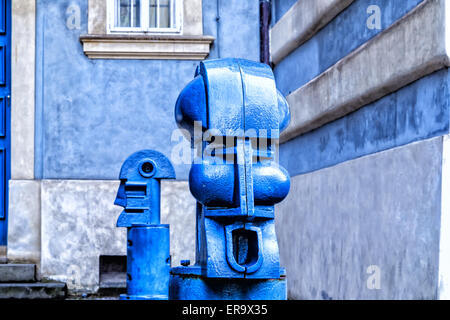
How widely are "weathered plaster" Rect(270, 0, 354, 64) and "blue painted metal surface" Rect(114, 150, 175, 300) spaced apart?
253 cm

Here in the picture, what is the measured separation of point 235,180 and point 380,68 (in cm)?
261

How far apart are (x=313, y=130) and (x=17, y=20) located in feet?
11.8

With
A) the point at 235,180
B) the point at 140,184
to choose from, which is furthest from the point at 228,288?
the point at 140,184

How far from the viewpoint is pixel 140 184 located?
15.5 ft

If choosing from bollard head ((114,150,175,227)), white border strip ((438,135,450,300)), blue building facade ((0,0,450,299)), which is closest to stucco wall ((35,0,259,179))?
blue building facade ((0,0,450,299))

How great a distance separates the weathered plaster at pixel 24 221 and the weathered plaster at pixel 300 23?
3050mm

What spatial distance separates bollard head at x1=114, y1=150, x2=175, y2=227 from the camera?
470cm

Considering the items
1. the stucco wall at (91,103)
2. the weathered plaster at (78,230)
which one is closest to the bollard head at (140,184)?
the weathered plaster at (78,230)

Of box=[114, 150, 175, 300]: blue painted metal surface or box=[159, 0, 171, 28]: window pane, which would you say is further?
box=[159, 0, 171, 28]: window pane

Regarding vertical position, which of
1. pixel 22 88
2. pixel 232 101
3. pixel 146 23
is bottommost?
pixel 232 101

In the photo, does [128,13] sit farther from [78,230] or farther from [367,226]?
[367,226]

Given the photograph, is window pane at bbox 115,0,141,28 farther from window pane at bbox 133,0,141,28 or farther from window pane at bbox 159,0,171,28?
window pane at bbox 159,0,171,28
